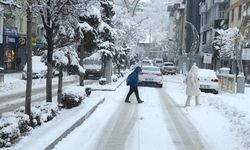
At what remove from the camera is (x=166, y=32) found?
170125 millimetres

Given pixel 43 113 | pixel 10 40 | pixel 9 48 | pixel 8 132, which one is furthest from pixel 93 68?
pixel 8 132

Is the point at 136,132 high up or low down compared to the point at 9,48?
down

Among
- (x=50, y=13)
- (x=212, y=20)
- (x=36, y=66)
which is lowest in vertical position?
(x=36, y=66)

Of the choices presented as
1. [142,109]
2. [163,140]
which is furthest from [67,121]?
[142,109]

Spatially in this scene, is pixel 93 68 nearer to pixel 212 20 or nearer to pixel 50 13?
pixel 50 13

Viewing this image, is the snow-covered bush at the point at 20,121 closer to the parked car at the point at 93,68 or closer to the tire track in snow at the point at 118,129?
the tire track in snow at the point at 118,129

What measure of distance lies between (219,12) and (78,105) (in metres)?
56.5

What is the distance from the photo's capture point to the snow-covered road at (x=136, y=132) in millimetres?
10023

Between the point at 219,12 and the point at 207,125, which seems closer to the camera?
the point at 207,125

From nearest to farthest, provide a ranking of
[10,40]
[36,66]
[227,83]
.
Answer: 1. [227,83]
2. [36,66]
3. [10,40]

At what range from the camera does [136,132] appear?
38.9 feet

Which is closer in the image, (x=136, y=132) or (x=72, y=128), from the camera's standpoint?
(x=72, y=128)

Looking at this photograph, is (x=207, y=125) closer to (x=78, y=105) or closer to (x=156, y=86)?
(x=78, y=105)

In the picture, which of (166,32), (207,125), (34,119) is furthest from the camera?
(166,32)
